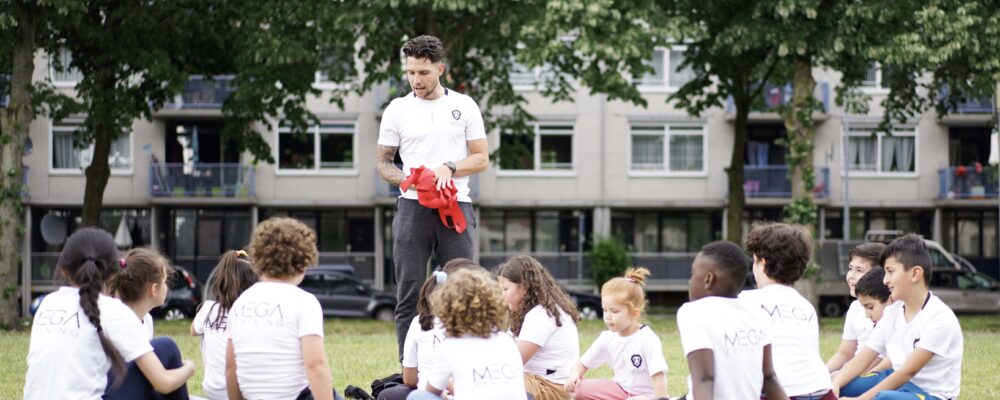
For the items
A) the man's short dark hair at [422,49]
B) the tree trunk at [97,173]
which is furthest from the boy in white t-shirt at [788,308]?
the tree trunk at [97,173]

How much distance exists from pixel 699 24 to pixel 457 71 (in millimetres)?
5281

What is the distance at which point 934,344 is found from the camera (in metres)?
7.04

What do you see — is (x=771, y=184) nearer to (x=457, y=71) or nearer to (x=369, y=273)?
(x=369, y=273)

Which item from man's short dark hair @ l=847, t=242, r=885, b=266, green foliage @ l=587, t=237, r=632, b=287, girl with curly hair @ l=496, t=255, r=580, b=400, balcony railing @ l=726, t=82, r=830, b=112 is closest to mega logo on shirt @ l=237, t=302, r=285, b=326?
girl with curly hair @ l=496, t=255, r=580, b=400

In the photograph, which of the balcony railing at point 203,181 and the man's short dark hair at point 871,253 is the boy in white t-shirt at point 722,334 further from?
the balcony railing at point 203,181

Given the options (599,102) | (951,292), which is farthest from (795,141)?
(599,102)

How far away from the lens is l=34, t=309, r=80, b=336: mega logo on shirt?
579 cm

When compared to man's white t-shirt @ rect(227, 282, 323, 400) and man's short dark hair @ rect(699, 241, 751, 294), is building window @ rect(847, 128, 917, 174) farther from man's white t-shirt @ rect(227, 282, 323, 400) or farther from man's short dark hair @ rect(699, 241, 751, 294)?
man's white t-shirt @ rect(227, 282, 323, 400)

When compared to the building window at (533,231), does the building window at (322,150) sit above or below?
above

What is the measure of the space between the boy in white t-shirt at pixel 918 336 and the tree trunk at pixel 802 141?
16.0 m

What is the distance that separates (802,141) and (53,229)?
2751cm

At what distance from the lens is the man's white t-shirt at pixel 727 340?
5.63 meters

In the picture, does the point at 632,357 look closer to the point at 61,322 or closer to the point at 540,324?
the point at 540,324

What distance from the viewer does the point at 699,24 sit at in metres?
24.7
